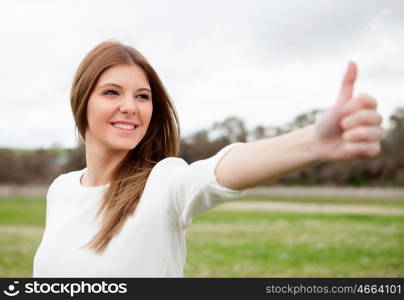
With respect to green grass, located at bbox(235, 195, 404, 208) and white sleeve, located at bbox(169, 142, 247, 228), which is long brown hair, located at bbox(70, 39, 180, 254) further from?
green grass, located at bbox(235, 195, 404, 208)

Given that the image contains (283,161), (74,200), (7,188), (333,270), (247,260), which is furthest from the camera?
(7,188)

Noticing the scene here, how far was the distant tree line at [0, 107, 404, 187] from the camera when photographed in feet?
114

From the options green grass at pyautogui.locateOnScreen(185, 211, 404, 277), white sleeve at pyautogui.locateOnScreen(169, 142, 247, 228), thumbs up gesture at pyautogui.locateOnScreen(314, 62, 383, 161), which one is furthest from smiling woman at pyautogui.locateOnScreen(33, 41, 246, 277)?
green grass at pyautogui.locateOnScreen(185, 211, 404, 277)

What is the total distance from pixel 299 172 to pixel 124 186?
36584 mm

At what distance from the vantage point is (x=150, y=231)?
2.12 m

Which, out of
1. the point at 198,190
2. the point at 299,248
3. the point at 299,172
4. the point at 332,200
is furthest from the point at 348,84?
the point at 299,172

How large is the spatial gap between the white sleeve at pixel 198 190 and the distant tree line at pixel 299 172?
30.9 metres

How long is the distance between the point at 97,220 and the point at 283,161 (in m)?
1.08

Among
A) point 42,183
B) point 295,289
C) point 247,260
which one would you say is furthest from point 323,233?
point 42,183

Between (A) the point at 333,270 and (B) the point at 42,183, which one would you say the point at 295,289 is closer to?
(A) the point at 333,270

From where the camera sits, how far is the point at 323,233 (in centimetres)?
1388

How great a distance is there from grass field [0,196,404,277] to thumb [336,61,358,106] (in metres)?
6.98

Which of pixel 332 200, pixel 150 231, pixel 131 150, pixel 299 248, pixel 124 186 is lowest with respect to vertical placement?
pixel 150 231

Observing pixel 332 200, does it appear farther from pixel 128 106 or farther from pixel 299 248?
pixel 128 106
